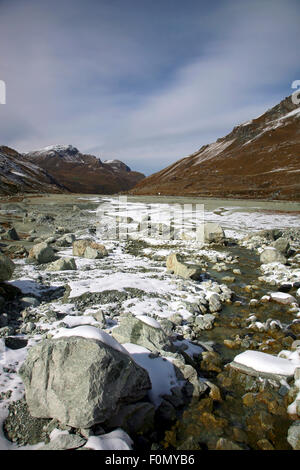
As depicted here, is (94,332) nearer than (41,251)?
Yes

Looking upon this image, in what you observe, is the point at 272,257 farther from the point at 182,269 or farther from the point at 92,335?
the point at 92,335

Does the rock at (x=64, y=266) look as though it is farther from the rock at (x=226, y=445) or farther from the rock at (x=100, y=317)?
the rock at (x=226, y=445)

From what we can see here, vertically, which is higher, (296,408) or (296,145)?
(296,145)

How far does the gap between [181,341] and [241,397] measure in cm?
235

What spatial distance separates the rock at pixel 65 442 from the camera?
4266 mm

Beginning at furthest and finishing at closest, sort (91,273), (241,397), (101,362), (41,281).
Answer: (91,273), (41,281), (241,397), (101,362)

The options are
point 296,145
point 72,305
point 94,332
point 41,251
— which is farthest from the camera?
point 296,145

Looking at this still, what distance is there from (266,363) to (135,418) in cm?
365

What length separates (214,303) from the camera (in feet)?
33.8

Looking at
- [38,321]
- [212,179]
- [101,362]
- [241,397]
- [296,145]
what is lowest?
[241,397]

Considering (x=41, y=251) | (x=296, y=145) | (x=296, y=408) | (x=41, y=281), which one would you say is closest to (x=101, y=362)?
(x=296, y=408)

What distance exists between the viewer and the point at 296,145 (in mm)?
114812

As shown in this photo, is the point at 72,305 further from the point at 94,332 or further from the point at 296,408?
the point at 296,408

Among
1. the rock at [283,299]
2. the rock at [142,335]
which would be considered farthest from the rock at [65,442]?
the rock at [283,299]
